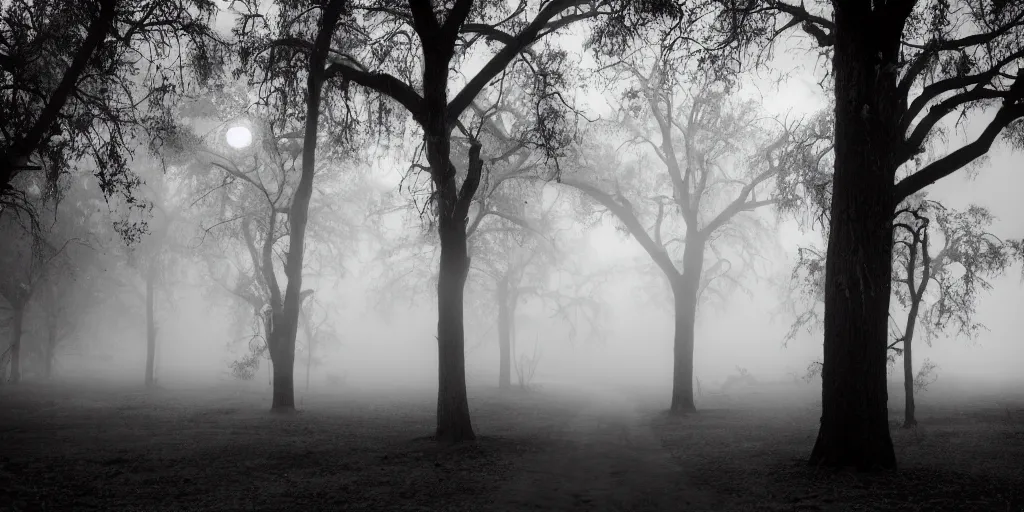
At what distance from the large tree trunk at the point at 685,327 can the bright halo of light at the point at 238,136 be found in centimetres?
1591

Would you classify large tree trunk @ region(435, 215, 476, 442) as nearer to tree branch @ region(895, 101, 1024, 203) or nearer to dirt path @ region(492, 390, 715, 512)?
dirt path @ region(492, 390, 715, 512)

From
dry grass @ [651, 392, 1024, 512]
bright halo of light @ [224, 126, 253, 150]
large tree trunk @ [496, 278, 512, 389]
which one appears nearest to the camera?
dry grass @ [651, 392, 1024, 512]

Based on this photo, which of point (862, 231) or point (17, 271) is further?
point (17, 271)

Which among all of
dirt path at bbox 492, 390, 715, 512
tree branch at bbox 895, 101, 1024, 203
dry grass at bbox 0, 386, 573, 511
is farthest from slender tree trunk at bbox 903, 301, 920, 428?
dry grass at bbox 0, 386, 573, 511

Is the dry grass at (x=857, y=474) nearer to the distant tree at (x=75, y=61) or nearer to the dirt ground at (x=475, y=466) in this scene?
the dirt ground at (x=475, y=466)

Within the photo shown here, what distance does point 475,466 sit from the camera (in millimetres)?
9336

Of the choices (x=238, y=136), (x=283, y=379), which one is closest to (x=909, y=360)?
(x=283, y=379)

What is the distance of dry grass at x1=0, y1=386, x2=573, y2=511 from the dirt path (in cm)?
47

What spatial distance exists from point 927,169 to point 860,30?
2.60 meters

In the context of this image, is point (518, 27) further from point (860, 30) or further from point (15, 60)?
point (15, 60)

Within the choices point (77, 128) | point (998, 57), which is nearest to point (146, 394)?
point (77, 128)

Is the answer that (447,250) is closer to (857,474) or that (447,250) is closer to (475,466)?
(475,466)

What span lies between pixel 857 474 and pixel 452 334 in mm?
6939

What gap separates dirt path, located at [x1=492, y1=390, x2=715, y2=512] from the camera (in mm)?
7355
